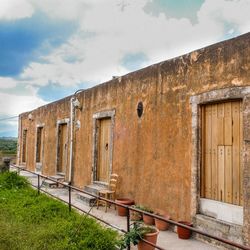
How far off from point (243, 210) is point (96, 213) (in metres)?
3.57

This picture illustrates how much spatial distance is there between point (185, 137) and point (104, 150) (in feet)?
12.5

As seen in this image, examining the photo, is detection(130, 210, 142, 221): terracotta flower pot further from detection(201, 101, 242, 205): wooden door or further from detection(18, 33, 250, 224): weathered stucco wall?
detection(201, 101, 242, 205): wooden door

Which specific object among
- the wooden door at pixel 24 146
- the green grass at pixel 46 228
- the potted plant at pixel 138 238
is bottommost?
the green grass at pixel 46 228

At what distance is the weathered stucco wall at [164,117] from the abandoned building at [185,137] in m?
0.02

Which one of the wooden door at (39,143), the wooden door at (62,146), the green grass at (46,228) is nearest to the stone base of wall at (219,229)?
the green grass at (46,228)

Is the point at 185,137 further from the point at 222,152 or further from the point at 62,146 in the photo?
the point at 62,146

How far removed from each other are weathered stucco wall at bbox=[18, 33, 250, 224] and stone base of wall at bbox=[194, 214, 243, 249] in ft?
1.20

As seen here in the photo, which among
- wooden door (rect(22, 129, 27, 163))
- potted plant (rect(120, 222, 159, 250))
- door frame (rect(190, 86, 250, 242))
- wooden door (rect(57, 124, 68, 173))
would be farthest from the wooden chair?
wooden door (rect(22, 129, 27, 163))

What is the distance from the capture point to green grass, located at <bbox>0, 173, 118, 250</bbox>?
16.9ft

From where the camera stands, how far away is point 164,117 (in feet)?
22.5

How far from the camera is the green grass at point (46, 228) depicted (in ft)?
16.9

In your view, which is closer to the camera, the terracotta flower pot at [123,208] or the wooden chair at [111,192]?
the terracotta flower pot at [123,208]

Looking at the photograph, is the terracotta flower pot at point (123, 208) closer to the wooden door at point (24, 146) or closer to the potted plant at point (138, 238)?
the potted plant at point (138, 238)

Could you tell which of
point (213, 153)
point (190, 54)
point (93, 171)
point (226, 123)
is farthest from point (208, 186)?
point (93, 171)
